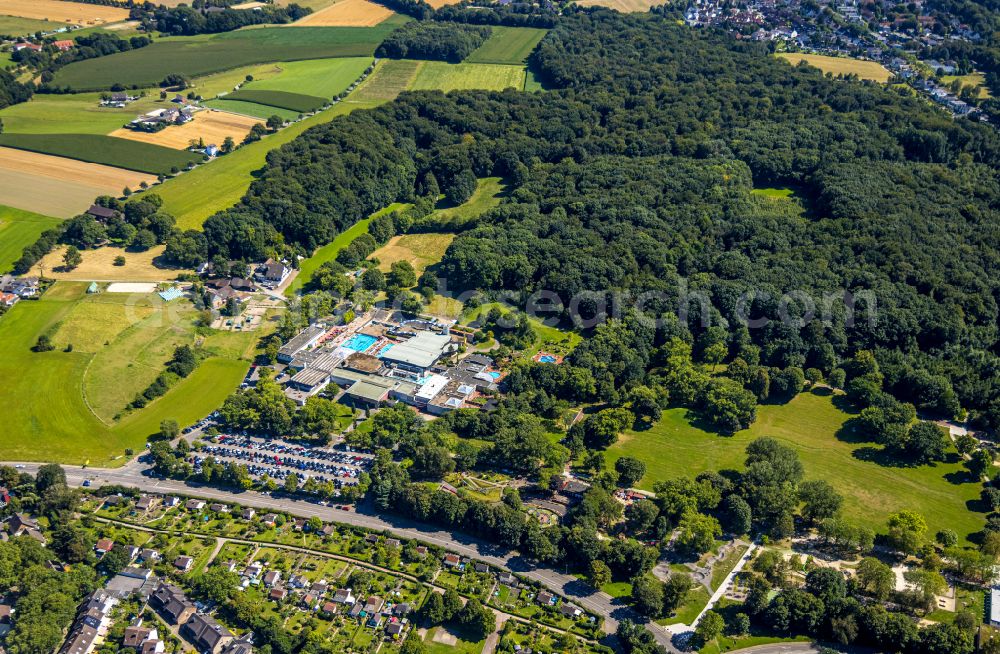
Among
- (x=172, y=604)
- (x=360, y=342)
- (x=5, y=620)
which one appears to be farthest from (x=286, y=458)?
(x=5, y=620)

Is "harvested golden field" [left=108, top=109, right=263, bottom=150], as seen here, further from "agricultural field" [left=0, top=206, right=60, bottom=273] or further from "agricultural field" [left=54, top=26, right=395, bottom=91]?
"agricultural field" [left=0, top=206, right=60, bottom=273]

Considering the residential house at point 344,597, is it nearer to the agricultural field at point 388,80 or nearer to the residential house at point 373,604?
the residential house at point 373,604

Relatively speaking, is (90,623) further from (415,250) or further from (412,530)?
(415,250)

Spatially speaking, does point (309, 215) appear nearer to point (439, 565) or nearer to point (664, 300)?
point (664, 300)

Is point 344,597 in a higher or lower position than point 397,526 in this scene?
lower

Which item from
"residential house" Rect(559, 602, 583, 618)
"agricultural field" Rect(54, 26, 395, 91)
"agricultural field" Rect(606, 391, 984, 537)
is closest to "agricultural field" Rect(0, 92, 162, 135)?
"agricultural field" Rect(54, 26, 395, 91)

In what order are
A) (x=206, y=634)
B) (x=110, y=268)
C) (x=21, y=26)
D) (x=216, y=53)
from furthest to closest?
(x=21, y=26)
(x=216, y=53)
(x=110, y=268)
(x=206, y=634)
